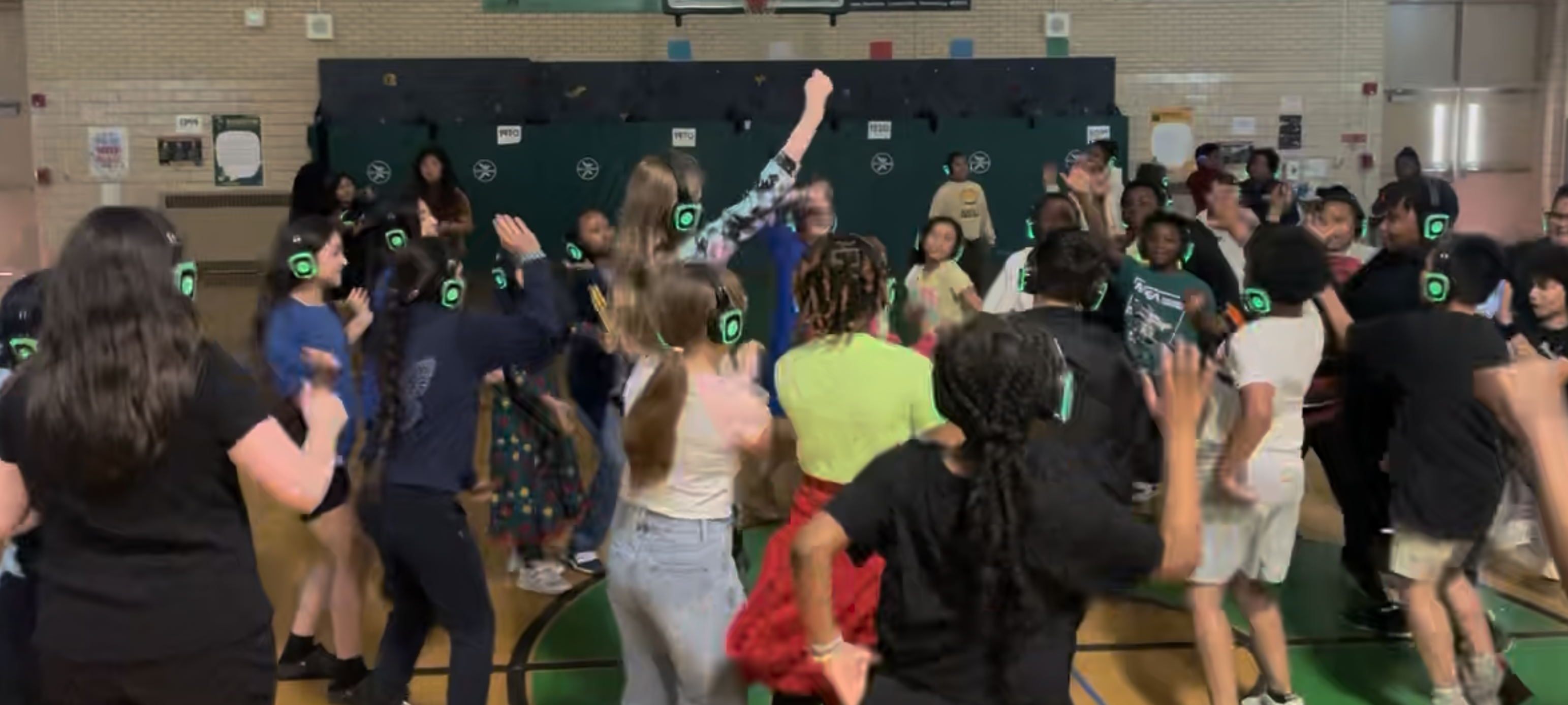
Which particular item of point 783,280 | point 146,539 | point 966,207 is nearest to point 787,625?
point 146,539

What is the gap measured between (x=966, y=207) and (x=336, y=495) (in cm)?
901

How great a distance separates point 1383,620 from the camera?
215 inches

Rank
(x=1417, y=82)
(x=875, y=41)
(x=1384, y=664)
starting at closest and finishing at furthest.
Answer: (x=1384, y=664)
(x=875, y=41)
(x=1417, y=82)

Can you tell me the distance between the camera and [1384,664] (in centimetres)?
509

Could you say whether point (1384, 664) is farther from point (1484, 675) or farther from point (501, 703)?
point (501, 703)

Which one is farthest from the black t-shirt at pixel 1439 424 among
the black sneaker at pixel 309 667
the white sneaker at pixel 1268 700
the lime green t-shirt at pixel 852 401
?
the black sneaker at pixel 309 667

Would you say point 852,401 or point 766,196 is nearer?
point 852,401

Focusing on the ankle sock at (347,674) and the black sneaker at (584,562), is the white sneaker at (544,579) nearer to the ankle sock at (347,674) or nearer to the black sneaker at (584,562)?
the black sneaker at (584,562)

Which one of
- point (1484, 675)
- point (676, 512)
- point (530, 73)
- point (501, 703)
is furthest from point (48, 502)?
point (530, 73)

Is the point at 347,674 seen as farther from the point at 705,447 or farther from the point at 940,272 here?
the point at 940,272

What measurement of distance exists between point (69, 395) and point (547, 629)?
3337mm

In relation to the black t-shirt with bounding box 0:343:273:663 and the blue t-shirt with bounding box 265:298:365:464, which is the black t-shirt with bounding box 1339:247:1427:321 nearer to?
the blue t-shirt with bounding box 265:298:365:464

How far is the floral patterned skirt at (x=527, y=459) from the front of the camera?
18.2 feet

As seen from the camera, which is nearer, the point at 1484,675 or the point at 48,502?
the point at 48,502
